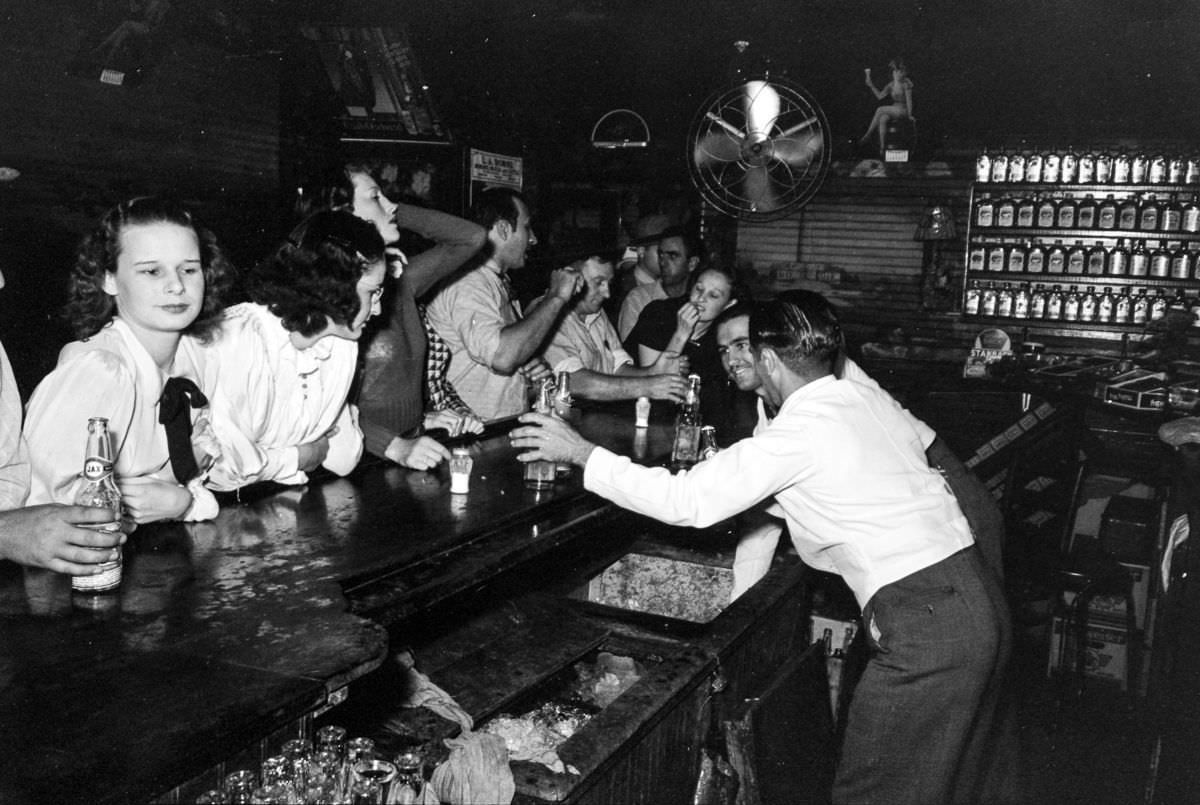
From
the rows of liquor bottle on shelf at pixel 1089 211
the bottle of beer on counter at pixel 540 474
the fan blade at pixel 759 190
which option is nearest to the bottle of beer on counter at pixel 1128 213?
the rows of liquor bottle on shelf at pixel 1089 211

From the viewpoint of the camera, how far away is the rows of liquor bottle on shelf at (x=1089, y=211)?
748 cm

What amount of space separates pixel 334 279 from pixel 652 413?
1.99 metres

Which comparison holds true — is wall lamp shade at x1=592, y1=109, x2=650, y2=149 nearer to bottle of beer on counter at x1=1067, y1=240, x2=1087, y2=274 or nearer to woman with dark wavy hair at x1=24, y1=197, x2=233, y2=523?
bottle of beer on counter at x1=1067, y1=240, x2=1087, y2=274

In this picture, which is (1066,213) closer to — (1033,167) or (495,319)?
(1033,167)

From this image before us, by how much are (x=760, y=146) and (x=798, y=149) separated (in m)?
0.26

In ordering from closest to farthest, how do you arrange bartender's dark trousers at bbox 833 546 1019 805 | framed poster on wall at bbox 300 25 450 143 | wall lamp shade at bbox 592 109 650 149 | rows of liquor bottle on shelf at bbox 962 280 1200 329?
bartender's dark trousers at bbox 833 546 1019 805, framed poster on wall at bbox 300 25 450 143, wall lamp shade at bbox 592 109 650 149, rows of liquor bottle on shelf at bbox 962 280 1200 329

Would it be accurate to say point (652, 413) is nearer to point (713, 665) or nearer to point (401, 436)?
point (401, 436)

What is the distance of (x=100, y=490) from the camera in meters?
1.77

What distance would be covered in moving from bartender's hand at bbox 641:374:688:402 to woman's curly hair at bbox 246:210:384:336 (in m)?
1.76

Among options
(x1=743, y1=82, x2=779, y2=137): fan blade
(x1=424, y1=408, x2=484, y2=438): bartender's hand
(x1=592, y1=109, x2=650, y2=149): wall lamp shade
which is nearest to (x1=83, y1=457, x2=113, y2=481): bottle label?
(x1=424, y1=408, x2=484, y2=438): bartender's hand

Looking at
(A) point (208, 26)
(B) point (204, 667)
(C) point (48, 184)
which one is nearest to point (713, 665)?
(B) point (204, 667)

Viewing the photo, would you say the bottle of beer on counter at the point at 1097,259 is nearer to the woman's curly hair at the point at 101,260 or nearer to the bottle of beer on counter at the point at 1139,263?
the bottle of beer on counter at the point at 1139,263

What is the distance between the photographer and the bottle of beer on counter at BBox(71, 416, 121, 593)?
5.55 feet

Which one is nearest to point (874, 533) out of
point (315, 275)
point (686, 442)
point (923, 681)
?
point (923, 681)
